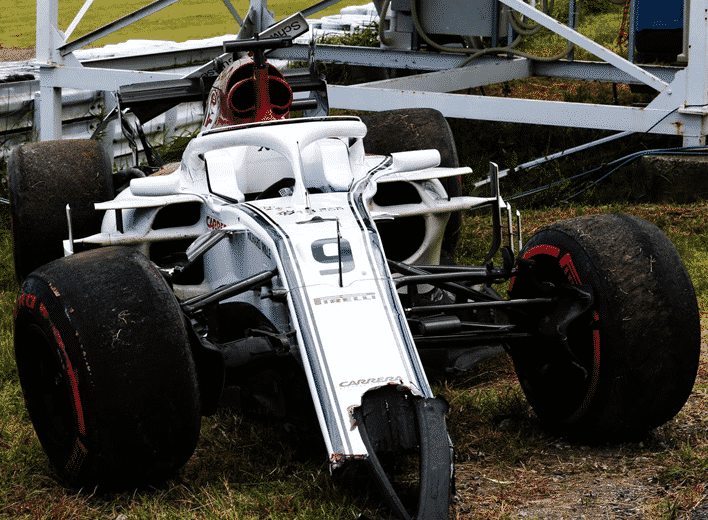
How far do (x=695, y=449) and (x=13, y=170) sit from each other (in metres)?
3.73

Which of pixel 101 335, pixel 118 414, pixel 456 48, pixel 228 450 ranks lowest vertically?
pixel 228 450

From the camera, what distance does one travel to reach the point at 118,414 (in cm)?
317

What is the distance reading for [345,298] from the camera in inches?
138

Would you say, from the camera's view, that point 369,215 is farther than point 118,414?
Yes

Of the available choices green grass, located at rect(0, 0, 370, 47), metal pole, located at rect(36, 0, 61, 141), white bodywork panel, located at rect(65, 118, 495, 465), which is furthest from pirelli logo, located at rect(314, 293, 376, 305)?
green grass, located at rect(0, 0, 370, 47)

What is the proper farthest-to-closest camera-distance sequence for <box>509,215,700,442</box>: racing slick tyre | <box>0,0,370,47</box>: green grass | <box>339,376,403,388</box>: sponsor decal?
1. <box>0,0,370,47</box>: green grass
2. <box>509,215,700,442</box>: racing slick tyre
3. <box>339,376,403,388</box>: sponsor decal

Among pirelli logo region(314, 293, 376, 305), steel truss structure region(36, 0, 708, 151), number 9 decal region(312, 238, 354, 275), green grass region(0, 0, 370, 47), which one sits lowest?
pirelli logo region(314, 293, 376, 305)

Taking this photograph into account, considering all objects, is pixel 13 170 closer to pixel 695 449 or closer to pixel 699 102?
pixel 695 449

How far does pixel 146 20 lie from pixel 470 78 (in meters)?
12.8

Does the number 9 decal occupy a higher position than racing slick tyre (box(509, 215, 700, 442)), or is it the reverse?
the number 9 decal

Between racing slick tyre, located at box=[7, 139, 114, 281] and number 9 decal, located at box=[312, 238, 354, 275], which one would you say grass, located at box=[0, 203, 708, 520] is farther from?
racing slick tyre, located at box=[7, 139, 114, 281]

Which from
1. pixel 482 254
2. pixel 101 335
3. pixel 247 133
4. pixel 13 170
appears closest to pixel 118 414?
pixel 101 335

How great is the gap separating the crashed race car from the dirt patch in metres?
10.7

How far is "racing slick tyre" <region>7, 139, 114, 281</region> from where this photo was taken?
5473 millimetres
